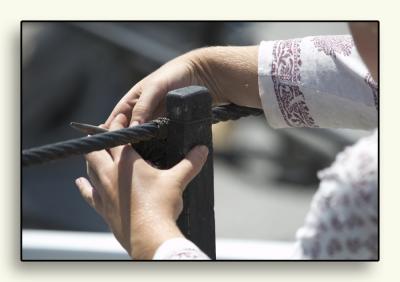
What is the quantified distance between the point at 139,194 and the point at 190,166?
0.07 meters

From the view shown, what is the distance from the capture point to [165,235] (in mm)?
1003

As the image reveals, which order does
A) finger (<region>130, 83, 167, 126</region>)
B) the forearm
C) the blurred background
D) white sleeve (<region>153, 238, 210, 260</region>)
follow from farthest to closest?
the blurred background
the forearm
finger (<region>130, 83, 167, 126</region>)
white sleeve (<region>153, 238, 210, 260</region>)

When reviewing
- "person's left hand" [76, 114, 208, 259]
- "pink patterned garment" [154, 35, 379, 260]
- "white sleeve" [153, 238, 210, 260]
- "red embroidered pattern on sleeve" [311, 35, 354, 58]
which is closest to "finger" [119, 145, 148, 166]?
"person's left hand" [76, 114, 208, 259]

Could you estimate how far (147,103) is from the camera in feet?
3.74

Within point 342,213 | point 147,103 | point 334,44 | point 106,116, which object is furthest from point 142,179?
point 106,116

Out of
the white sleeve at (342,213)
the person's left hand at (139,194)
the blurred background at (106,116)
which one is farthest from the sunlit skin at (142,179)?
the blurred background at (106,116)

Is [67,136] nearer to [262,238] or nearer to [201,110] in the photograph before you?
[262,238]

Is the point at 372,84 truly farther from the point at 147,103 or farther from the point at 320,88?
the point at 147,103

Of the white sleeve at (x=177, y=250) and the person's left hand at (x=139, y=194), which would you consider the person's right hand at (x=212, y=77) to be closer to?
the person's left hand at (x=139, y=194)

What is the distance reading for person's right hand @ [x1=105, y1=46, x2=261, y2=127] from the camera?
1.17 meters

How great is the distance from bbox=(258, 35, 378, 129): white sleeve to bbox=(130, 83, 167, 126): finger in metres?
0.18

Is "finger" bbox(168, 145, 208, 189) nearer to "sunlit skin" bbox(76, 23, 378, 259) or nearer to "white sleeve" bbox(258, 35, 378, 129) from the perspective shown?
"sunlit skin" bbox(76, 23, 378, 259)

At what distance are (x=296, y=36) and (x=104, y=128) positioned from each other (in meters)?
0.39
